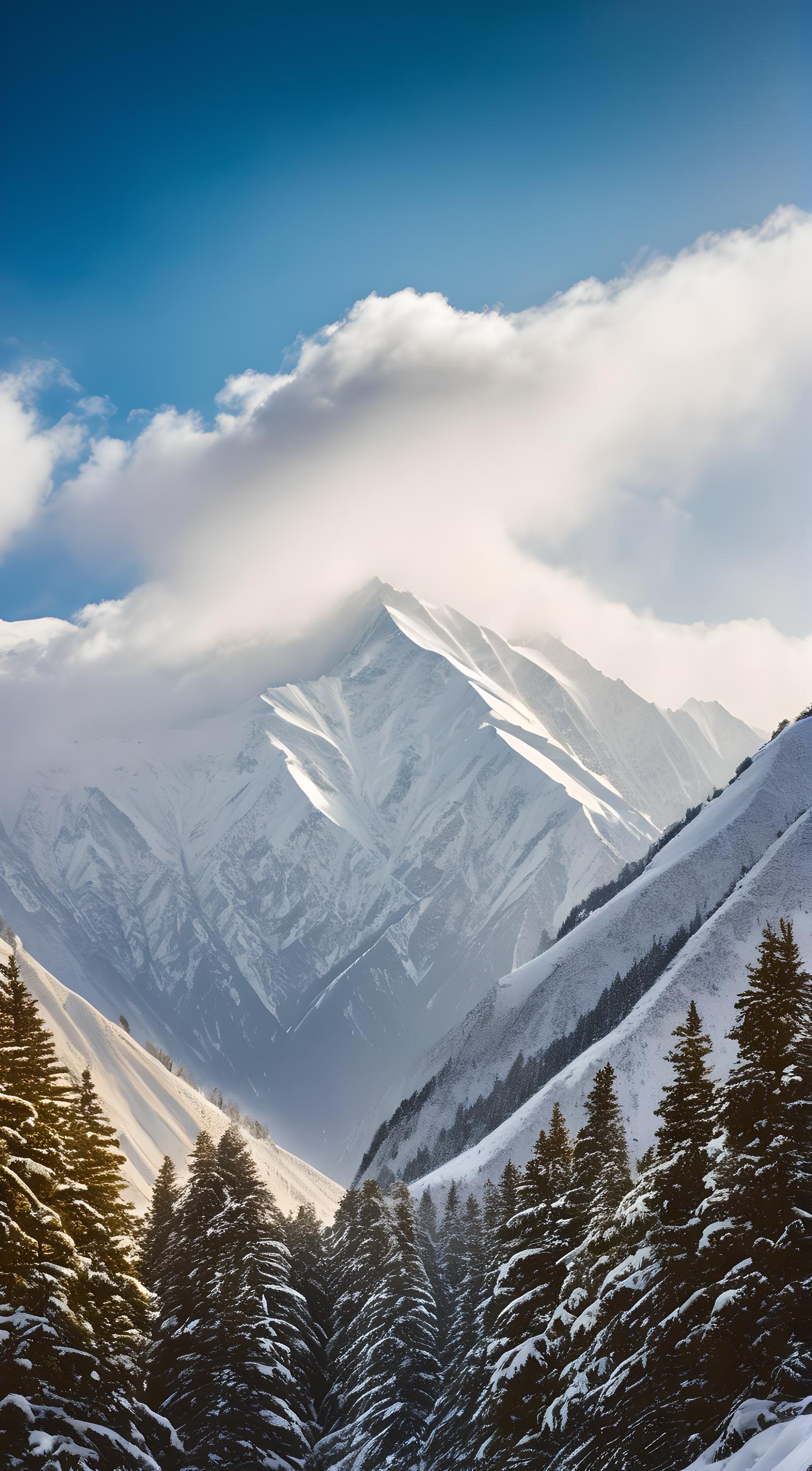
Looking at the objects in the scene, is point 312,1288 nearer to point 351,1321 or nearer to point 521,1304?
point 351,1321

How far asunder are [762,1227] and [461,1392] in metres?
31.5

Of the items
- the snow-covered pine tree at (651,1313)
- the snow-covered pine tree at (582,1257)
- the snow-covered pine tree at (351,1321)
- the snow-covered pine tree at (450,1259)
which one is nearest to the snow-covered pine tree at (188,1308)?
the snow-covered pine tree at (351,1321)

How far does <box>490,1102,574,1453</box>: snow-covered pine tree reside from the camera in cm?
4384

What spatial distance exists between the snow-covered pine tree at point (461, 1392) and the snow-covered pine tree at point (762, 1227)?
2189cm

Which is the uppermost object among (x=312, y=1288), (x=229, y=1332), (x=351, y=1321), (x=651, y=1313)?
(x=312, y=1288)

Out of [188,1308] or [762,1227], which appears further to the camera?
[188,1308]

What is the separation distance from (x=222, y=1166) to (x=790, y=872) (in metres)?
129

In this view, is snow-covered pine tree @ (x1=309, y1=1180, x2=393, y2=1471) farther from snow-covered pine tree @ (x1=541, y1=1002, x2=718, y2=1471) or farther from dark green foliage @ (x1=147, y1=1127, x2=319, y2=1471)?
snow-covered pine tree @ (x1=541, y1=1002, x2=718, y2=1471)

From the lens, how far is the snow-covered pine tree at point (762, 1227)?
1098 inches

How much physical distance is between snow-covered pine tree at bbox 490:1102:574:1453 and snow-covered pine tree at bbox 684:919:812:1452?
1494cm

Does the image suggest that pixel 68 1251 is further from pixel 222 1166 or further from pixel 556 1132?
pixel 222 1166

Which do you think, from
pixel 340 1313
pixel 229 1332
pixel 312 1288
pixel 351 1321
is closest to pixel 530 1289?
pixel 229 1332

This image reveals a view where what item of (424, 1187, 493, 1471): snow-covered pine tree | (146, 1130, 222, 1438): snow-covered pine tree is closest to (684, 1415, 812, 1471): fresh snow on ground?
(424, 1187, 493, 1471): snow-covered pine tree

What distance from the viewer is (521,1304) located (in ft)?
152
